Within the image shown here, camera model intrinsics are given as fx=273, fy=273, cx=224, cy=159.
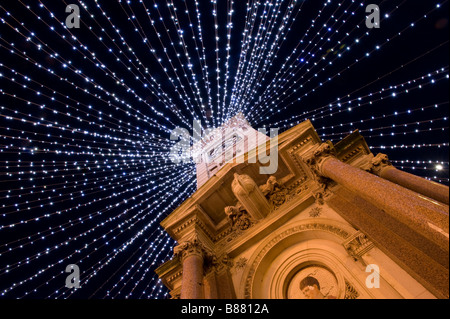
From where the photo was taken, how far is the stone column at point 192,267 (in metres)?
6.15

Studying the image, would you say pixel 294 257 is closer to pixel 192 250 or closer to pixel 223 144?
pixel 192 250

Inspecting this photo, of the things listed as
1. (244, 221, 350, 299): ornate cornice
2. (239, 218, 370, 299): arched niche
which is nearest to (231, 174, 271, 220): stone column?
(239, 218, 370, 299): arched niche

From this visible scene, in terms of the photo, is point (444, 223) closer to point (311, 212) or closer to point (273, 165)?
point (311, 212)

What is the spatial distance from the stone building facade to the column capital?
0.03 m

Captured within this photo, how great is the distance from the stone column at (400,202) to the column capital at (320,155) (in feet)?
0.75

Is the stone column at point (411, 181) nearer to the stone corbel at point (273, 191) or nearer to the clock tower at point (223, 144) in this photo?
the stone corbel at point (273, 191)

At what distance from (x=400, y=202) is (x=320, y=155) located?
282 cm

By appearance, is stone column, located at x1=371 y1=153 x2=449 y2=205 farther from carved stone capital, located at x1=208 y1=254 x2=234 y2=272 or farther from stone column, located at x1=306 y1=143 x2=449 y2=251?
carved stone capital, located at x1=208 y1=254 x2=234 y2=272

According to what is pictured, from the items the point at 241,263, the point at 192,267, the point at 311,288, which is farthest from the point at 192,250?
the point at 311,288

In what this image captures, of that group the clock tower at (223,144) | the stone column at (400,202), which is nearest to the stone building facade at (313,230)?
the stone column at (400,202)

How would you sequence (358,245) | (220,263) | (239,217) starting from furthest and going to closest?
(239,217) < (220,263) < (358,245)

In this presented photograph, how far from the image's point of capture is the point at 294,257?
7.11m

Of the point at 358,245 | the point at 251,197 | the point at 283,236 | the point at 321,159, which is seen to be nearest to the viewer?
the point at 358,245
